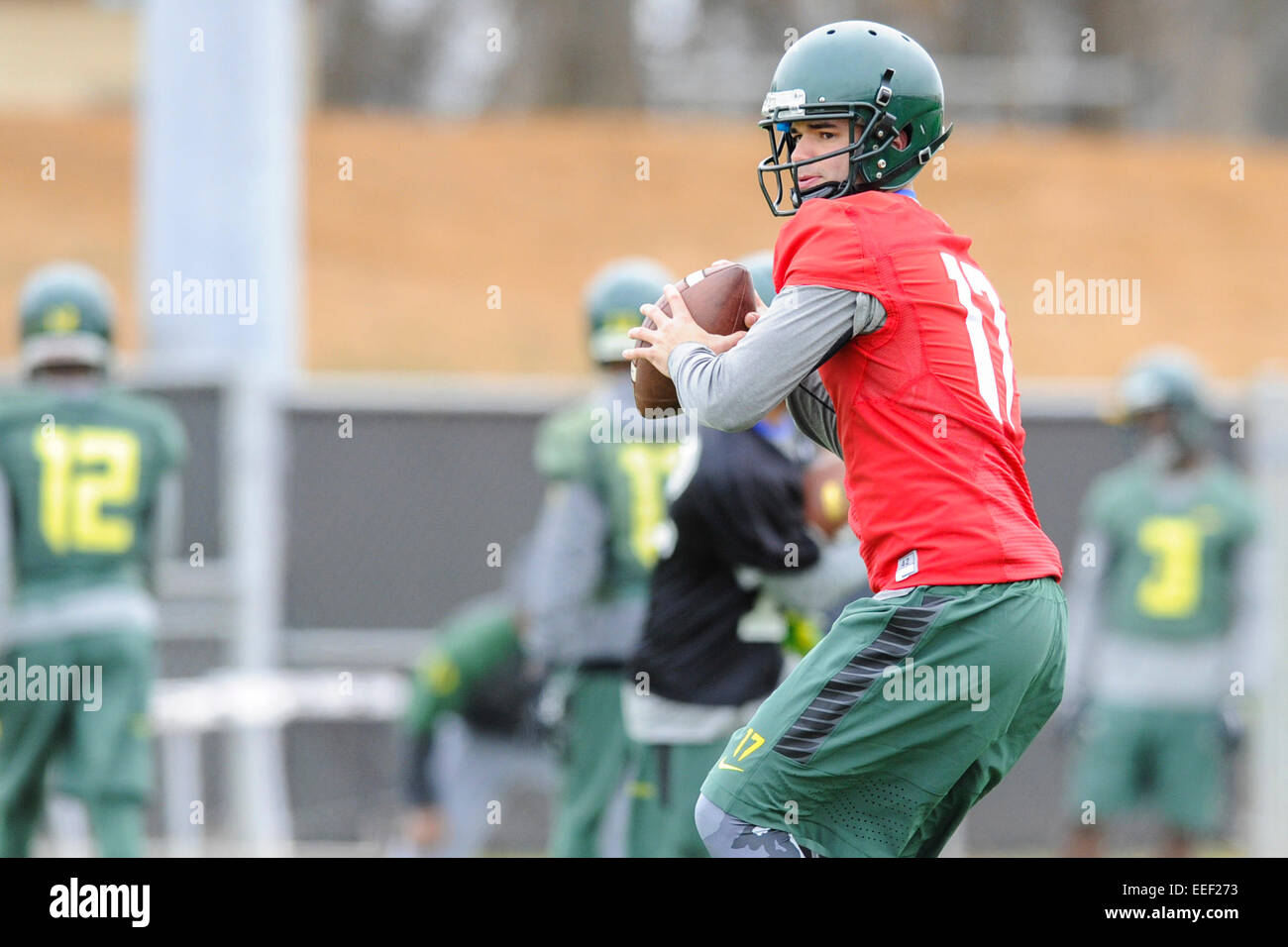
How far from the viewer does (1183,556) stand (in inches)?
313

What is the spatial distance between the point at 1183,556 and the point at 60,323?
4.81 meters

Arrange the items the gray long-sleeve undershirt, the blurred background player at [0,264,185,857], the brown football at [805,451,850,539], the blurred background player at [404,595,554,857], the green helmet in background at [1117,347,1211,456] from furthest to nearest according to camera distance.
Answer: the green helmet in background at [1117,347,1211,456], the blurred background player at [404,595,554,857], the blurred background player at [0,264,185,857], the brown football at [805,451,850,539], the gray long-sleeve undershirt

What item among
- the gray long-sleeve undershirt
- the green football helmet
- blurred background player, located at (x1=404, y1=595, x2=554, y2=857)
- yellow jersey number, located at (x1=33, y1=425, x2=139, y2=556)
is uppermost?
the green football helmet

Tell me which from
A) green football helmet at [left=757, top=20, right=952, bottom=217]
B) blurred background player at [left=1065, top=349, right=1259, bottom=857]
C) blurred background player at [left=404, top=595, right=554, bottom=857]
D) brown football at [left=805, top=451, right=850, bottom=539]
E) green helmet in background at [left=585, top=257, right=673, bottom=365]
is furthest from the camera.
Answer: blurred background player at [left=1065, top=349, right=1259, bottom=857]

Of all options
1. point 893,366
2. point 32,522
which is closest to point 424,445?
point 32,522

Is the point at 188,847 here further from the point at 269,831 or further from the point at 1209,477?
the point at 1209,477

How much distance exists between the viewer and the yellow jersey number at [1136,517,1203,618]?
7.93 m

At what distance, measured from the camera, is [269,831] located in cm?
850

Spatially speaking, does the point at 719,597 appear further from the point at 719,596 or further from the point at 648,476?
the point at 648,476

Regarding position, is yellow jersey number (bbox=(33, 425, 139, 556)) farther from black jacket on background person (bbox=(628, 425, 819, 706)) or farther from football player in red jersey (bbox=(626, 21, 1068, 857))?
football player in red jersey (bbox=(626, 21, 1068, 857))

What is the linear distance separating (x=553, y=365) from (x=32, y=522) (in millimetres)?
13696

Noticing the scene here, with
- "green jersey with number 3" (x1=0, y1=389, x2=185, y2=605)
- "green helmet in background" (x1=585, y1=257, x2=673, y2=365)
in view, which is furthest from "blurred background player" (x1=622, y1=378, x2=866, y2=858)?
"green jersey with number 3" (x1=0, y1=389, x2=185, y2=605)

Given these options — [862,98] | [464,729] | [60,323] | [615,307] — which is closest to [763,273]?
[862,98]

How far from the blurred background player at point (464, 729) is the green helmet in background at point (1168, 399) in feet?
9.68
